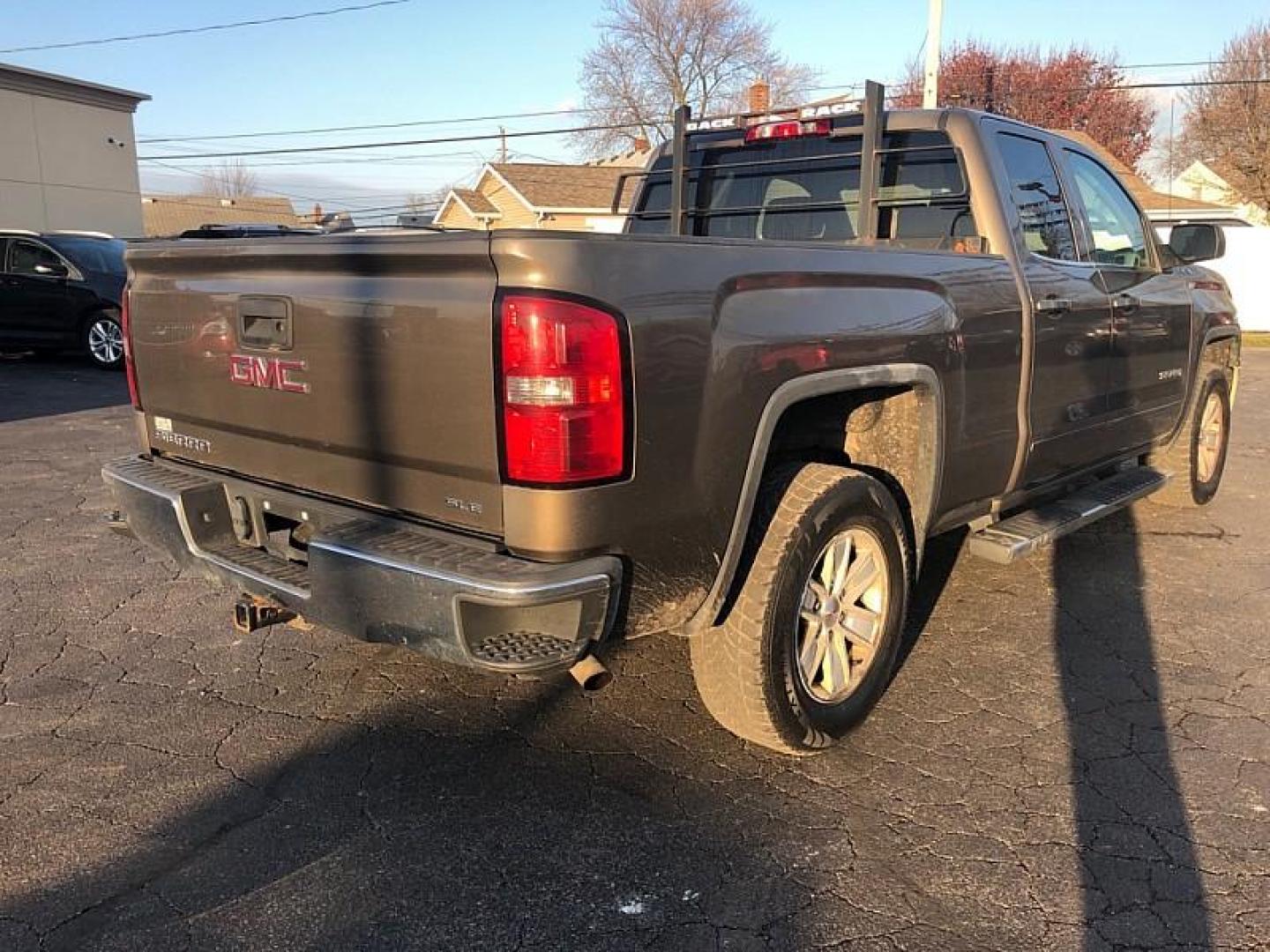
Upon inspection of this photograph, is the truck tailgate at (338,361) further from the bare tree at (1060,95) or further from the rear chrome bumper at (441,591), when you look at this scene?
the bare tree at (1060,95)

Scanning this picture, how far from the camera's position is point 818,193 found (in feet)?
15.1

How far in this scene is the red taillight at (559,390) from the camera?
2359 mm

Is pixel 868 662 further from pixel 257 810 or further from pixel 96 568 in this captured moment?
pixel 96 568

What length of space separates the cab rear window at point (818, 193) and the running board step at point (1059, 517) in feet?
3.71

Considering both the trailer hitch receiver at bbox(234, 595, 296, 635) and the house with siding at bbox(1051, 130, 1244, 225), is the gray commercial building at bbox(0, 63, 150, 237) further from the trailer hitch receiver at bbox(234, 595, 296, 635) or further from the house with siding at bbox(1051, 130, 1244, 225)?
the house with siding at bbox(1051, 130, 1244, 225)

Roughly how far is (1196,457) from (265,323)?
5.55 metres

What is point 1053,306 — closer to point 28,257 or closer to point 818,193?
point 818,193

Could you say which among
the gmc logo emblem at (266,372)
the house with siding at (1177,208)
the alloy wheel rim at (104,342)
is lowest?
the alloy wheel rim at (104,342)

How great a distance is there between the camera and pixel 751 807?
300 centimetres

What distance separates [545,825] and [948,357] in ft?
6.70

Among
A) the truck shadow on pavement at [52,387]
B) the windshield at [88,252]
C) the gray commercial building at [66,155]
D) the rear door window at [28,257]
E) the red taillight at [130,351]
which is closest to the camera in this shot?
the red taillight at [130,351]

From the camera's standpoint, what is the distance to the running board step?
3.92 metres

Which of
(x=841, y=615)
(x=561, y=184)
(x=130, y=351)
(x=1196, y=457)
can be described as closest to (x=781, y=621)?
(x=841, y=615)

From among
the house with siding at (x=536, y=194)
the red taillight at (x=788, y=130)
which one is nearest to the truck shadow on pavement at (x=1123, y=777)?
the red taillight at (x=788, y=130)
